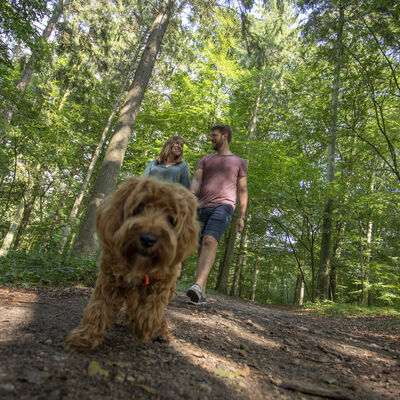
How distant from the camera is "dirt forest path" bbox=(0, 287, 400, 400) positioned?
1495 mm

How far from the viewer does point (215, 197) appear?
4.20 m

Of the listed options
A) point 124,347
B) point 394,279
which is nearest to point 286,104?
point 394,279

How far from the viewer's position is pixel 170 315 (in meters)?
3.38

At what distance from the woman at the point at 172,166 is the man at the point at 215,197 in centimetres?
44

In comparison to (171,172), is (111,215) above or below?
below

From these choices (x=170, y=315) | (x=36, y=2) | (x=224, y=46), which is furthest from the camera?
(x=224, y=46)

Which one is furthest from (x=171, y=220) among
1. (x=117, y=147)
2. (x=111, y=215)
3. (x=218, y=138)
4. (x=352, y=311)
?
(x=352, y=311)

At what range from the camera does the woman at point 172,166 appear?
3867 mm

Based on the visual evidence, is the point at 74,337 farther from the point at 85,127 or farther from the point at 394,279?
the point at 85,127

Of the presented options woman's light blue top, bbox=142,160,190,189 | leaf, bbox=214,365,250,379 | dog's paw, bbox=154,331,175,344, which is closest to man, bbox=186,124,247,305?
woman's light blue top, bbox=142,160,190,189

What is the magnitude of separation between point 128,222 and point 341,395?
1931 mm

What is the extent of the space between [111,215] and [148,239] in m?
0.41

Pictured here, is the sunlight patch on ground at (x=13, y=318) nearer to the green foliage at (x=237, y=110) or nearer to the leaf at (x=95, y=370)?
the leaf at (x=95, y=370)

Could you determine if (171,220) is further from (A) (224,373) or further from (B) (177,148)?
(B) (177,148)
